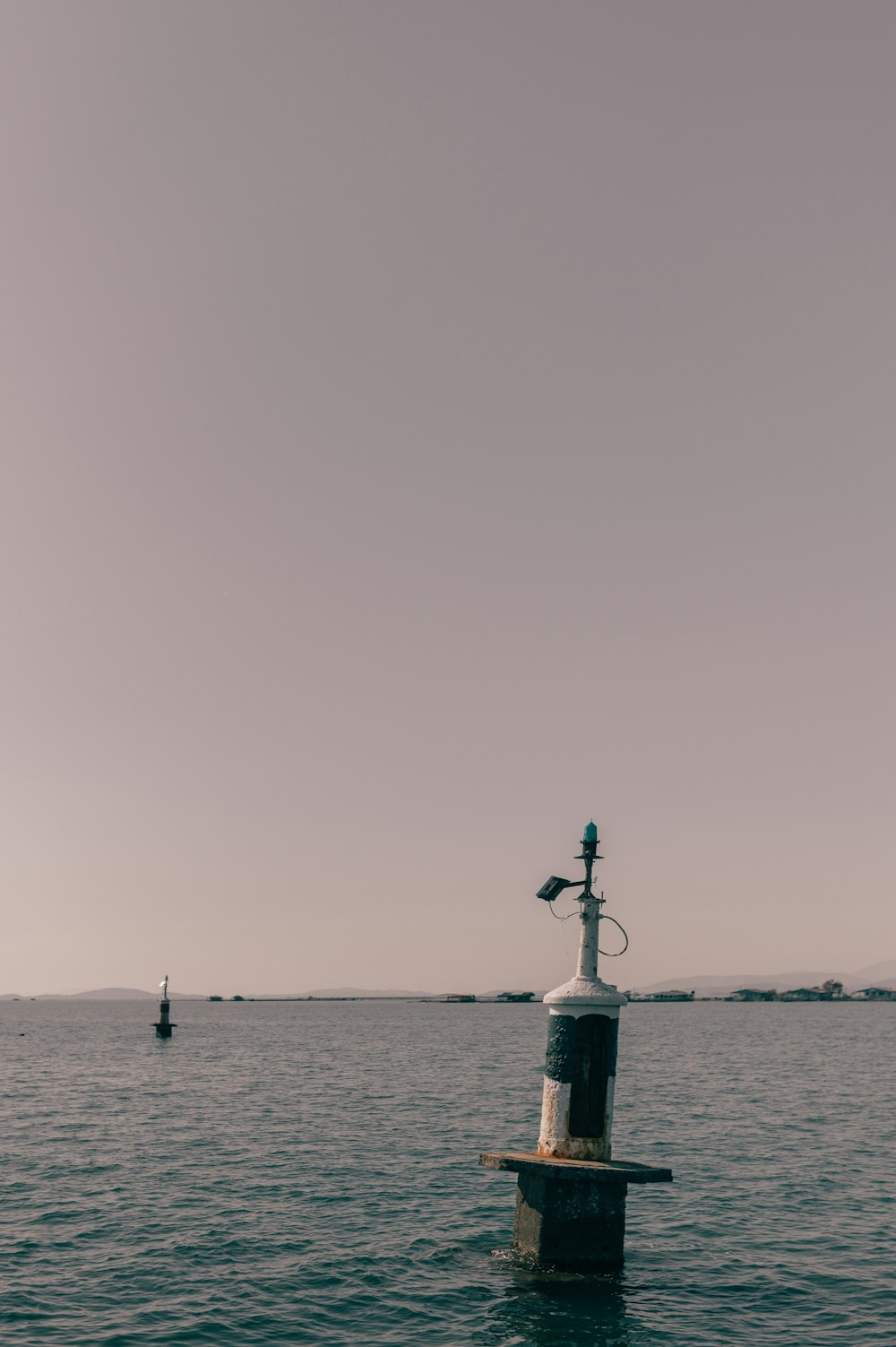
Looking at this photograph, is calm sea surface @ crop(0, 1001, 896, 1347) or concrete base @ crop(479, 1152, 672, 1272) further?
concrete base @ crop(479, 1152, 672, 1272)

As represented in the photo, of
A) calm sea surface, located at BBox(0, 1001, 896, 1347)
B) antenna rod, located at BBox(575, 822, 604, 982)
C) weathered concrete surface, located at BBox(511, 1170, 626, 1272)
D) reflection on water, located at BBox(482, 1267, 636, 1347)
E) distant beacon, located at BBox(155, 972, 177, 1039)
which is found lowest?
distant beacon, located at BBox(155, 972, 177, 1039)

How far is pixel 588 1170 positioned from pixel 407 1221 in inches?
389

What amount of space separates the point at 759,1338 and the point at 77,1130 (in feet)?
111

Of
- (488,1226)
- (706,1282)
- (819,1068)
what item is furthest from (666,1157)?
(819,1068)

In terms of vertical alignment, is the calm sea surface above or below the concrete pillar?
below

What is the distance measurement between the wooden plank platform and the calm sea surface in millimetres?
2303

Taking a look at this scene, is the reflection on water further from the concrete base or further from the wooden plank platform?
the wooden plank platform

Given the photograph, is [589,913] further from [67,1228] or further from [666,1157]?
[666,1157]

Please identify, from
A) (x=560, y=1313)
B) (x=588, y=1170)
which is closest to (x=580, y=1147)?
(x=588, y=1170)

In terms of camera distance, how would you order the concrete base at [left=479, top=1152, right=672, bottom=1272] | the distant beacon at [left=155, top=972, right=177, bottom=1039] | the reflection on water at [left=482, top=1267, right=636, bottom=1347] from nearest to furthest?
the reflection on water at [left=482, top=1267, right=636, bottom=1347] < the concrete base at [left=479, top=1152, right=672, bottom=1272] < the distant beacon at [left=155, top=972, right=177, bottom=1039]

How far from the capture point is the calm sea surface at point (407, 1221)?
1820 centimetres

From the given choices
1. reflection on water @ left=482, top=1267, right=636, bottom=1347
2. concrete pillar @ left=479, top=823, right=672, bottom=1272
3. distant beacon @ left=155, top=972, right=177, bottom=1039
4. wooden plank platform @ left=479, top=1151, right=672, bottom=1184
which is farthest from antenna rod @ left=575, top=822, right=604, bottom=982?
distant beacon @ left=155, top=972, right=177, bottom=1039

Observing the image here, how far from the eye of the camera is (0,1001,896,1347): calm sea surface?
59.7ft

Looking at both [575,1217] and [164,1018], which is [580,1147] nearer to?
[575,1217]
